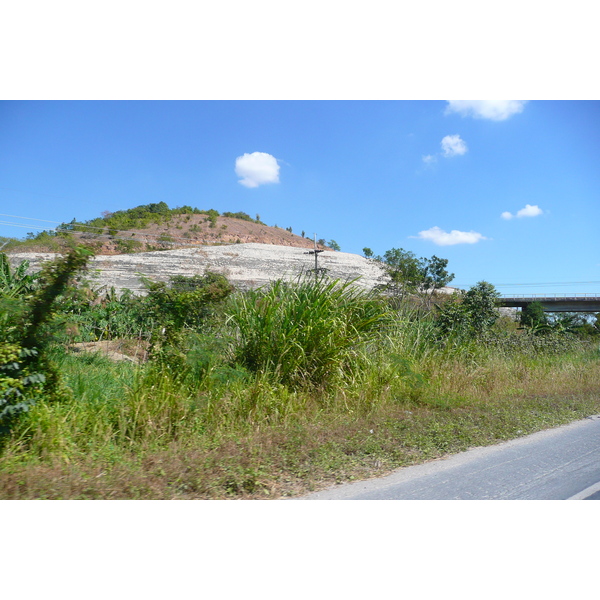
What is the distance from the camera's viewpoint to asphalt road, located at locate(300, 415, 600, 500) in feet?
14.1

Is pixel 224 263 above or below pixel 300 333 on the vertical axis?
above

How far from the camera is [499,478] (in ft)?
15.6

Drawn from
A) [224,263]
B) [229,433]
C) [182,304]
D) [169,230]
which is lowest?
[229,433]

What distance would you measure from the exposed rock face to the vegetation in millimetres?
6074

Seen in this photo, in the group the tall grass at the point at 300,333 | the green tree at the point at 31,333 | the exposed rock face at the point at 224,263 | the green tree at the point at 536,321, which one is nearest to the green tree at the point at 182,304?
the tall grass at the point at 300,333

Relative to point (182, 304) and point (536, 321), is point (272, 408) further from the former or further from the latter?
point (536, 321)

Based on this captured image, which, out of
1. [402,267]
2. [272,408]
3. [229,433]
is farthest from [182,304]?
[402,267]

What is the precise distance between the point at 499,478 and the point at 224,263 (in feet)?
64.4

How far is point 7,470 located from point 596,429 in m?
8.01

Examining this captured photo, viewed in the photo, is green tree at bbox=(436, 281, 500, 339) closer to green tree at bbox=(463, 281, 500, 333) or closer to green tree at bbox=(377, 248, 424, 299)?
green tree at bbox=(463, 281, 500, 333)

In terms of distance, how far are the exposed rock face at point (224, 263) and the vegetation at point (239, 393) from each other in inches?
239

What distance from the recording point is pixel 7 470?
158 inches

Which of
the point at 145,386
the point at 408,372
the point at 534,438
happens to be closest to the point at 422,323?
the point at 408,372

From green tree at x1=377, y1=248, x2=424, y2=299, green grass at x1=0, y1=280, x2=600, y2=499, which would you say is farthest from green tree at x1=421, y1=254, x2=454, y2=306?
green grass at x1=0, y1=280, x2=600, y2=499
